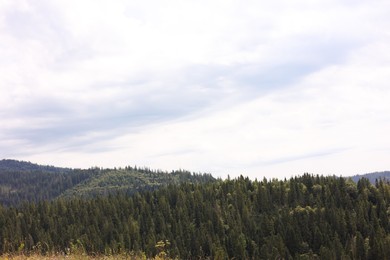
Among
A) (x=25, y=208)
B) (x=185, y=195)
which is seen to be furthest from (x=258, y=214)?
(x=25, y=208)

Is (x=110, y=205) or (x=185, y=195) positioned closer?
(x=110, y=205)

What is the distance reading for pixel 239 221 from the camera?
508 feet

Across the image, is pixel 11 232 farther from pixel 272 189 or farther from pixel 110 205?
pixel 272 189

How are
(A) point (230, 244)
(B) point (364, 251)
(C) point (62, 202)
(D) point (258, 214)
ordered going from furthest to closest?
1. (C) point (62, 202)
2. (D) point (258, 214)
3. (A) point (230, 244)
4. (B) point (364, 251)

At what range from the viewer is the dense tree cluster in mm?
121575

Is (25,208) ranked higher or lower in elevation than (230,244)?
higher

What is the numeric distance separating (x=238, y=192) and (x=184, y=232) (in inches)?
1972

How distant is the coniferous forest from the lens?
122 meters

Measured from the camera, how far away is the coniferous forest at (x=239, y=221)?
122 metres

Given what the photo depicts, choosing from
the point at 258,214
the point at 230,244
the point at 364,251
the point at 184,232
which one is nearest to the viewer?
the point at 364,251

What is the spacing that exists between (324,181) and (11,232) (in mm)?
148802

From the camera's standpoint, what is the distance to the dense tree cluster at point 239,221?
12157 cm

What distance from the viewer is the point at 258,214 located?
173 metres

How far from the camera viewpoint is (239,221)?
15475 cm
